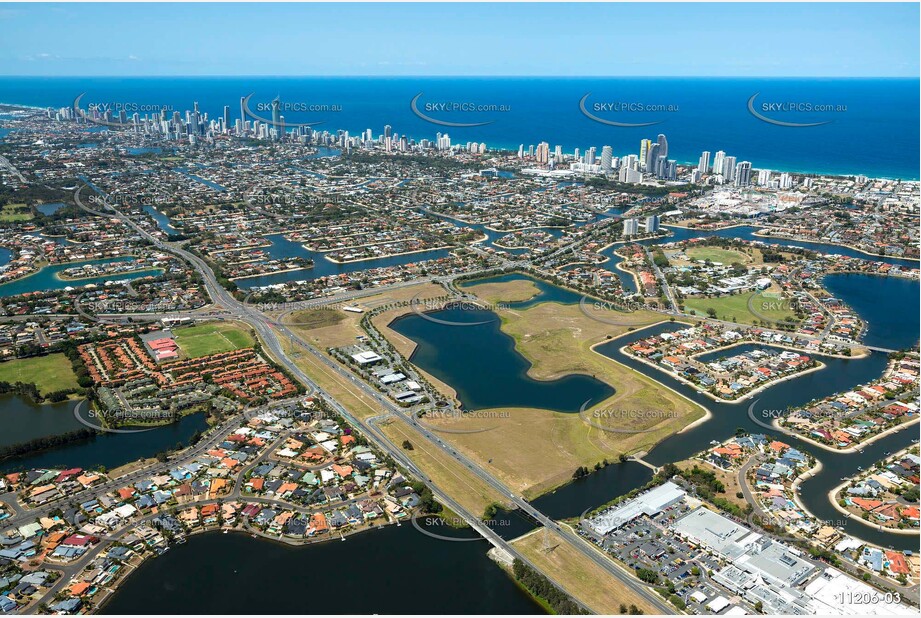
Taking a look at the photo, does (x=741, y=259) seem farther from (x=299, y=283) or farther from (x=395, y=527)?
(x=395, y=527)

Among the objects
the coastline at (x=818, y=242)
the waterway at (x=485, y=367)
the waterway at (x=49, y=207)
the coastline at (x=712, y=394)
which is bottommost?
the waterway at (x=485, y=367)

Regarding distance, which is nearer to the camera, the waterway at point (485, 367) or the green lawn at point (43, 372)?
the waterway at point (485, 367)

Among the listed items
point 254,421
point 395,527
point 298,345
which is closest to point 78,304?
point 298,345

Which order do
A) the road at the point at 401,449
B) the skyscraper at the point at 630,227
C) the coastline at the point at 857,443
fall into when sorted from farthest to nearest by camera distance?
the skyscraper at the point at 630,227, the coastline at the point at 857,443, the road at the point at 401,449

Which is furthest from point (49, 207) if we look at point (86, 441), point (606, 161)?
point (606, 161)

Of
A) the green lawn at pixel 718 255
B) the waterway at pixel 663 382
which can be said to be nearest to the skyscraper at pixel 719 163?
the green lawn at pixel 718 255

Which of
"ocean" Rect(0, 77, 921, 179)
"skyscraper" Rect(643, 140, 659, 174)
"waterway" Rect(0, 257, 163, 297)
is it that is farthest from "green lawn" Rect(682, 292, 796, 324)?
"skyscraper" Rect(643, 140, 659, 174)

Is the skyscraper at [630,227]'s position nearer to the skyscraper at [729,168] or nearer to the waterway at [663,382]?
the waterway at [663,382]
